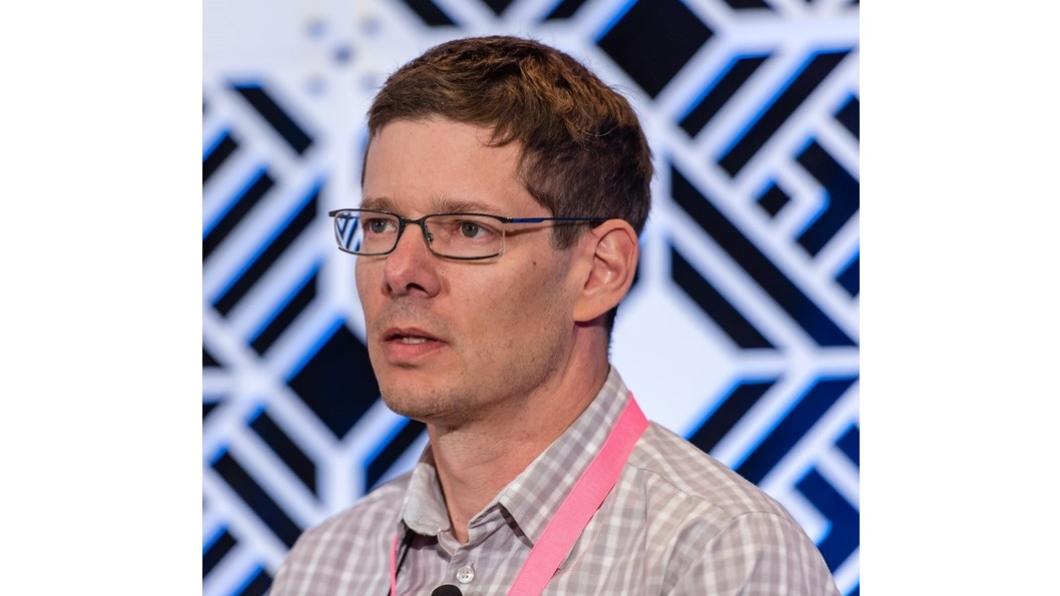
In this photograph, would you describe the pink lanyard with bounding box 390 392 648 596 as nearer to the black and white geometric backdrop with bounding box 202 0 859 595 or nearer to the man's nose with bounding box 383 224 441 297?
the man's nose with bounding box 383 224 441 297

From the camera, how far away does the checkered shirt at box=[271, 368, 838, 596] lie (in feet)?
Answer: 5.72

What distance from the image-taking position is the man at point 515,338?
1881 millimetres

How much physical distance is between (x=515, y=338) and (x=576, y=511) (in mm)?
274

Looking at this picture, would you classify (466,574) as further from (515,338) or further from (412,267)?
(412,267)

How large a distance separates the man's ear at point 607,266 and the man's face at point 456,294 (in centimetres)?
8

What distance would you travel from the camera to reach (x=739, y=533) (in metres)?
1.75

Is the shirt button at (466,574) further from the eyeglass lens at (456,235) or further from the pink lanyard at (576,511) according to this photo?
the eyeglass lens at (456,235)

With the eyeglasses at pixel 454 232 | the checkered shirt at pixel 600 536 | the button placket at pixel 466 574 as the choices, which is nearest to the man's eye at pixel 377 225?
the eyeglasses at pixel 454 232

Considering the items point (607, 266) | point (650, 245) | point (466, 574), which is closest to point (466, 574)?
point (466, 574)

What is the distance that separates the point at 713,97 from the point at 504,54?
0.78m

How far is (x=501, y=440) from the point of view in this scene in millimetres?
1992

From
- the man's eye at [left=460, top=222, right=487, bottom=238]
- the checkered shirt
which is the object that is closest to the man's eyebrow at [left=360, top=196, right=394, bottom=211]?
the man's eye at [left=460, top=222, right=487, bottom=238]
